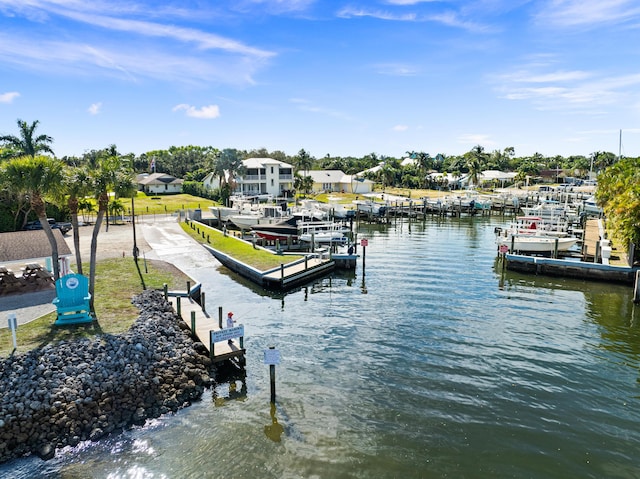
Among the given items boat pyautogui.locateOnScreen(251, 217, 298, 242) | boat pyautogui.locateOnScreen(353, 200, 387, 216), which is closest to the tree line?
boat pyautogui.locateOnScreen(251, 217, 298, 242)

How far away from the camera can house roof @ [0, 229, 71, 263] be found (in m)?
20.2

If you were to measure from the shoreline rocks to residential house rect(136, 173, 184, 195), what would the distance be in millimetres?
76505

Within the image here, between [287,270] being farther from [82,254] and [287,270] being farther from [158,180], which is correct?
[158,180]

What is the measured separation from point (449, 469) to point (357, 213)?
51468 millimetres

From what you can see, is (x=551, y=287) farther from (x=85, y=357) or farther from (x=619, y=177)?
(x=85, y=357)

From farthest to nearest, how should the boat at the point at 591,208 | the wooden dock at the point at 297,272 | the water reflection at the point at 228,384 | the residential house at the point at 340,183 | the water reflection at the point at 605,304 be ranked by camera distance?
the residential house at the point at 340,183 < the boat at the point at 591,208 < the wooden dock at the point at 297,272 < the water reflection at the point at 605,304 < the water reflection at the point at 228,384

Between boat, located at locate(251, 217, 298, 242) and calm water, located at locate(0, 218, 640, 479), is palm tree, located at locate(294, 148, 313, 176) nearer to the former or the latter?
boat, located at locate(251, 217, 298, 242)

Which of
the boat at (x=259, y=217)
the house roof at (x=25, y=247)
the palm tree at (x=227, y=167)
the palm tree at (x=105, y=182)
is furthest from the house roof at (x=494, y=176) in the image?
the house roof at (x=25, y=247)

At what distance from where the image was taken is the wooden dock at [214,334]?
15117mm

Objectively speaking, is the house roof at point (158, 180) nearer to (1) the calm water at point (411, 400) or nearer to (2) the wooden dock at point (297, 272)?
(2) the wooden dock at point (297, 272)

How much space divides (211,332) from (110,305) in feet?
20.4

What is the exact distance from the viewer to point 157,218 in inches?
2190

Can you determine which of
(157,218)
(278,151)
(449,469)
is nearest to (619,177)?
(449,469)

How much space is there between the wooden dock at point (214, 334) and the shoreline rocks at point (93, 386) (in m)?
0.49
